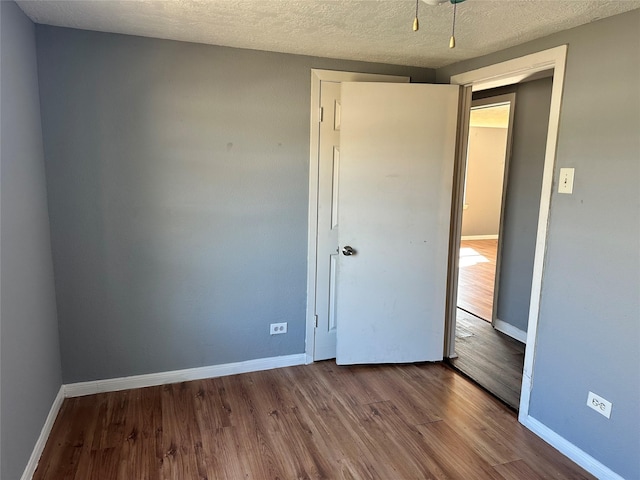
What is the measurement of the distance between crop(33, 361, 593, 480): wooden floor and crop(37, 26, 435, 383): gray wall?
1.04 feet

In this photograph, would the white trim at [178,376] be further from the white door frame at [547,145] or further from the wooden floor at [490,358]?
the white door frame at [547,145]

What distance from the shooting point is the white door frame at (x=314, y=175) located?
2869 millimetres

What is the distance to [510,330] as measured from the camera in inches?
150

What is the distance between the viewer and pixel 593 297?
6.75 ft

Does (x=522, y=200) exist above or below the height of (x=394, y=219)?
above

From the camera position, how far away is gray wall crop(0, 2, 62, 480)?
5.62 feet

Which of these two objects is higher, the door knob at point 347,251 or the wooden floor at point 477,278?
the door knob at point 347,251

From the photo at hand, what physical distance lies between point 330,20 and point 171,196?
1.41m

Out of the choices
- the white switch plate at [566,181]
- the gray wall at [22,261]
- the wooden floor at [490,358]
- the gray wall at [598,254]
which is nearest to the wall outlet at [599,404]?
the gray wall at [598,254]

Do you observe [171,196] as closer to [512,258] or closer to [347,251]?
[347,251]

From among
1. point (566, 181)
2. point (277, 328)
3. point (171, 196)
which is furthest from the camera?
point (277, 328)

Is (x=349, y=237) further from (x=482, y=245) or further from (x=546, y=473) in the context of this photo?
(x=482, y=245)

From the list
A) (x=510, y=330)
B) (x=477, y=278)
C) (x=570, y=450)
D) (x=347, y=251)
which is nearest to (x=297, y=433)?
(x=347, y=251)

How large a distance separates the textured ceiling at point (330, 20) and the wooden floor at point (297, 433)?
2.19 meters
